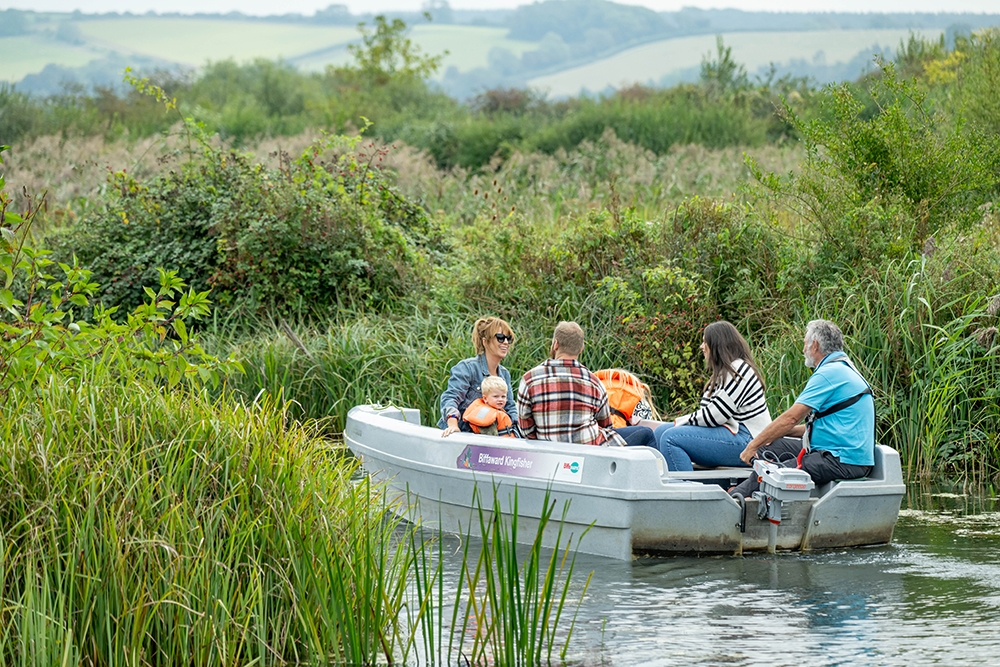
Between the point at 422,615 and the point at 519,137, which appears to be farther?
the point at 519,137

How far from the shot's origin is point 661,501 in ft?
23.6

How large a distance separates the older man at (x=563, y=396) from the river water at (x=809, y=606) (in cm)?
82

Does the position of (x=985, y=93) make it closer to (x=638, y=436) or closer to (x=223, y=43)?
(x=638, y=436)

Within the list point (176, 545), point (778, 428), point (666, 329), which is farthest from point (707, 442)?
point (176, 545)

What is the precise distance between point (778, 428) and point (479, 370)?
2.19 metres

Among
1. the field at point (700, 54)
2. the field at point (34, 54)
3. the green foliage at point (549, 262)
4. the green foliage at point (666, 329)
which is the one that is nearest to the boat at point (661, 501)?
the green foliage at point (666, 329)

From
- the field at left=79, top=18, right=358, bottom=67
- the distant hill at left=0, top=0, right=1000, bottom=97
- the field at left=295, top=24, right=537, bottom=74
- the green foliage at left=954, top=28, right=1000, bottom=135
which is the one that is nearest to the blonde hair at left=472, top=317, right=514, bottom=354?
the green foliage at left=954, top=28, right=1000, bottom=135

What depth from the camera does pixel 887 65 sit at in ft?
39.0

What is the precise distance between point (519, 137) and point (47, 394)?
72.5 ft

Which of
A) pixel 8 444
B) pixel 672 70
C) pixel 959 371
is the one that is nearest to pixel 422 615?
pixel 8 444

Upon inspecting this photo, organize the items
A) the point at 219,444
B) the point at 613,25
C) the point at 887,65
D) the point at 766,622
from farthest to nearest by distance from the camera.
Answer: the point at 613,25 → the point at 887,65 → the point at 766,622 → the point at 219,444

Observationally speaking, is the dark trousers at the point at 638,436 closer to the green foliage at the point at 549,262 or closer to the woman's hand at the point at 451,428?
the woman's hand at the point at 451,428

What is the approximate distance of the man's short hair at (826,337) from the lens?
304 inches

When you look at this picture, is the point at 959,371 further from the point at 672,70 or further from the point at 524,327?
the point at 672,70
